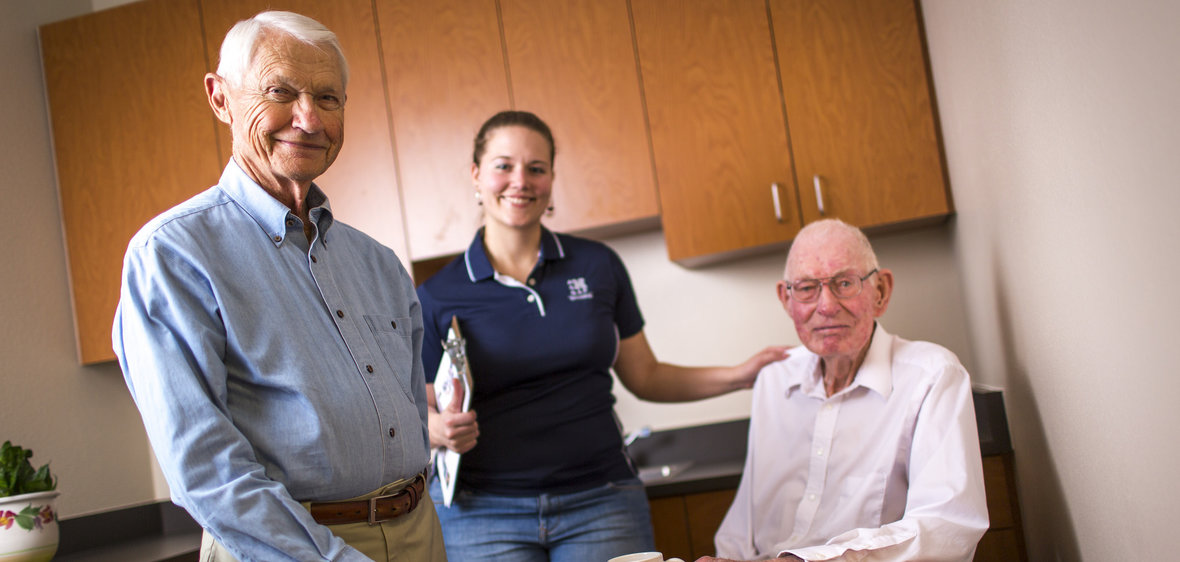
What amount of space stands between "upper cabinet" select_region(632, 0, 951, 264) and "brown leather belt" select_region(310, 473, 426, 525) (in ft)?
5.04

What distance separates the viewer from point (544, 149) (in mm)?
2020

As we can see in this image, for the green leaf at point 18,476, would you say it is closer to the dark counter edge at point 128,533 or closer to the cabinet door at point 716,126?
the dark counter edge at point 128,533

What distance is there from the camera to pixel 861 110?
103 inches

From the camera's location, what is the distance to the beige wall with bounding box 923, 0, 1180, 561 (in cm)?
101

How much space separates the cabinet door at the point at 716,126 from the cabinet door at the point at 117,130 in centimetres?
149

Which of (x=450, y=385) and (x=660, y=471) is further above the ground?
(x=450, y=385)

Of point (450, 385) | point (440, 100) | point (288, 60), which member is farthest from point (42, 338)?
point (288, 60)

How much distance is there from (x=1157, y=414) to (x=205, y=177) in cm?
275

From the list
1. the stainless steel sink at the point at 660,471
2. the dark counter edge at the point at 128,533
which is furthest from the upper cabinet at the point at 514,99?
the dark counter edge at the point at 128,533

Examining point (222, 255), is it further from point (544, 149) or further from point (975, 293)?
point (975, 293)

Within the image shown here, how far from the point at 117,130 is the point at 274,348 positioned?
226cm

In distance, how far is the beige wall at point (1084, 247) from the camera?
1.01 metres

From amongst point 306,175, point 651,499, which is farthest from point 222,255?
point 651,499

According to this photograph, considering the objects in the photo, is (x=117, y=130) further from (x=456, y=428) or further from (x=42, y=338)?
(x=456, y=428)
